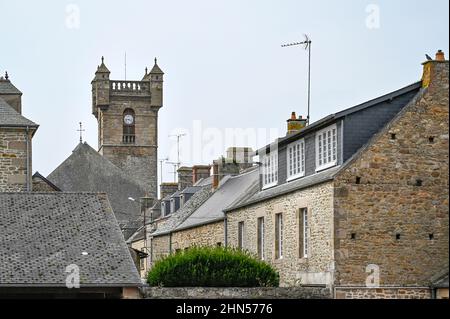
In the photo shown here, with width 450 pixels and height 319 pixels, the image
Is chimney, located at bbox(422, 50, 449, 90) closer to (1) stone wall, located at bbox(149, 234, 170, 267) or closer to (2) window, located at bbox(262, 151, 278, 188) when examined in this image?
(2) window, located at bbox(262, 151, 278, 188)

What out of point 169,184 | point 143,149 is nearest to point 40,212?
point 169,184

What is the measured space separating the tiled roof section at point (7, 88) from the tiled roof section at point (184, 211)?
8866 millimetres

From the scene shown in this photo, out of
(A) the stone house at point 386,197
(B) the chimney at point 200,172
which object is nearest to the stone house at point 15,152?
(A) the stone house at point 386,197

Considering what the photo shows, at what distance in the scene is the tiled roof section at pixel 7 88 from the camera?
49237mm

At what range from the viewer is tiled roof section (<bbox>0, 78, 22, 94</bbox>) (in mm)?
49237

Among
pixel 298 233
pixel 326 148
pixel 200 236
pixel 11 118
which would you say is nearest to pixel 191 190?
pixel 200 236

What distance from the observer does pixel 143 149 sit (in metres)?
100

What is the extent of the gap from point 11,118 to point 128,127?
180ft

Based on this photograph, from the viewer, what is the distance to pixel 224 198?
48312mm

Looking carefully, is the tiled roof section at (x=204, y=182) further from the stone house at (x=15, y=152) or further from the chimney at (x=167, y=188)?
the stone house at (x=15, y=152)

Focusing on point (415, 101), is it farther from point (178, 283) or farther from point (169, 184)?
point (169, 184)

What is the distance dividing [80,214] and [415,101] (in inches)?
395

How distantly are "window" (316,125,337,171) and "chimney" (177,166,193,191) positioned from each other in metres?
32.5

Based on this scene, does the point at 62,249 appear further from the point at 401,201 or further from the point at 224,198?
the point at 224,198
